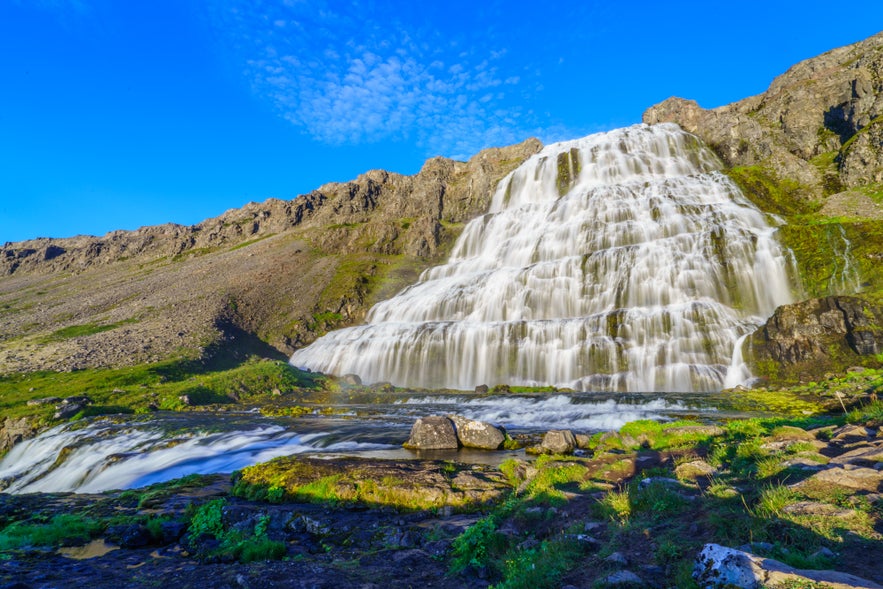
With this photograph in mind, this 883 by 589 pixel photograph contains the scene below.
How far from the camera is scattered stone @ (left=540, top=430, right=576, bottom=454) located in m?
13.8

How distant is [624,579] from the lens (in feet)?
15.3

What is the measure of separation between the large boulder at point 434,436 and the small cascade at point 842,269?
32355 mm

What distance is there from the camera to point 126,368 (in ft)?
131

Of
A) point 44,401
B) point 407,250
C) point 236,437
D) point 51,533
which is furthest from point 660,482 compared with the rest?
point 407,250

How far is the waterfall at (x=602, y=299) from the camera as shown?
102 feet

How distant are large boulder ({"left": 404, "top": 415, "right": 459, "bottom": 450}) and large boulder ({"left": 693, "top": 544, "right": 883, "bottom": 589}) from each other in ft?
38.8

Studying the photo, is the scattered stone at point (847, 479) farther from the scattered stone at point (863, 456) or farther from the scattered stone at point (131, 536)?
the scattered stone at point (131, 536)

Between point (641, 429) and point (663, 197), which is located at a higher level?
point (663, 197)

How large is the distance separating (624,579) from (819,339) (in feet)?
92.5

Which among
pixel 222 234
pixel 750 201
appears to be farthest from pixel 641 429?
pixel 222 234

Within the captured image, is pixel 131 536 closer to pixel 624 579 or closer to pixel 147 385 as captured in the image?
pixel 624 579

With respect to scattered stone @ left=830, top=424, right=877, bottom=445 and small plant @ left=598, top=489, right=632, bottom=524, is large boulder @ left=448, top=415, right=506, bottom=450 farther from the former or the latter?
scattered stone @ left=830, top=424, right=877, bottom=445

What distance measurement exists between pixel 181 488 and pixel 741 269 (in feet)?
134

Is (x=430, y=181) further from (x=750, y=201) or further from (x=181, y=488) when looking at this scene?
(x=181, y=488)
